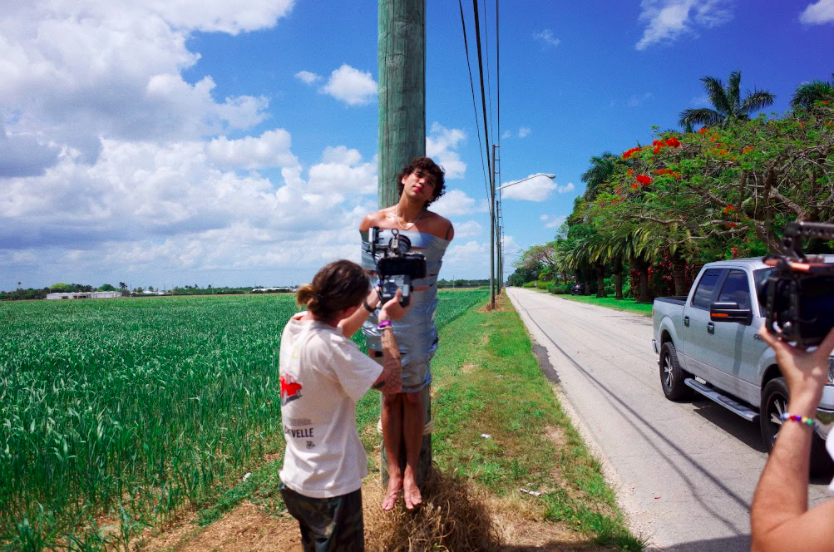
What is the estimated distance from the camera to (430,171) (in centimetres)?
314

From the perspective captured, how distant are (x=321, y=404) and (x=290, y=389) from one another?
152mm

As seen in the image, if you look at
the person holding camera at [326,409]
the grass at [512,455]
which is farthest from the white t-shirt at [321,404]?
the grass at [512,455]

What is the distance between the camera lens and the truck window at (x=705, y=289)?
654cm

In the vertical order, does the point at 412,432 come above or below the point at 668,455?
above

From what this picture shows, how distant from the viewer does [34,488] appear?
4.00 m

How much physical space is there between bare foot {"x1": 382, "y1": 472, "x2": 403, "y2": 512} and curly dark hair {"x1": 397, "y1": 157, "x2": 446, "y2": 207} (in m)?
1.69

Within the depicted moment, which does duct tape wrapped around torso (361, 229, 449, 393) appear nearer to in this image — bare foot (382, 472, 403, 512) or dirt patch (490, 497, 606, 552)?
bare foot (382, 472, 403, 512)

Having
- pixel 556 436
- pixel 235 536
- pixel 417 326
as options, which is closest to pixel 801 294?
pixel 417 326

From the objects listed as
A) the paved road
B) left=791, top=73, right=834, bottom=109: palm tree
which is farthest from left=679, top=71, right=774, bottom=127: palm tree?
the paved road

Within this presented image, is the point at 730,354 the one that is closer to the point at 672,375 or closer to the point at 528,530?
the point at 672,375

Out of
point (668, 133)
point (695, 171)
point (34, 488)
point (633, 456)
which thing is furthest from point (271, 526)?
point (668, 133)

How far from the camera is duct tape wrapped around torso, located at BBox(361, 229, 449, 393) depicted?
306 cm

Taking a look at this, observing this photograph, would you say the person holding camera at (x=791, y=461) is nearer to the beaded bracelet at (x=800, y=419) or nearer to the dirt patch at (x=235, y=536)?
the beaded bracelet at (x=800, y=419)

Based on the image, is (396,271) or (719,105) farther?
(719,105)
